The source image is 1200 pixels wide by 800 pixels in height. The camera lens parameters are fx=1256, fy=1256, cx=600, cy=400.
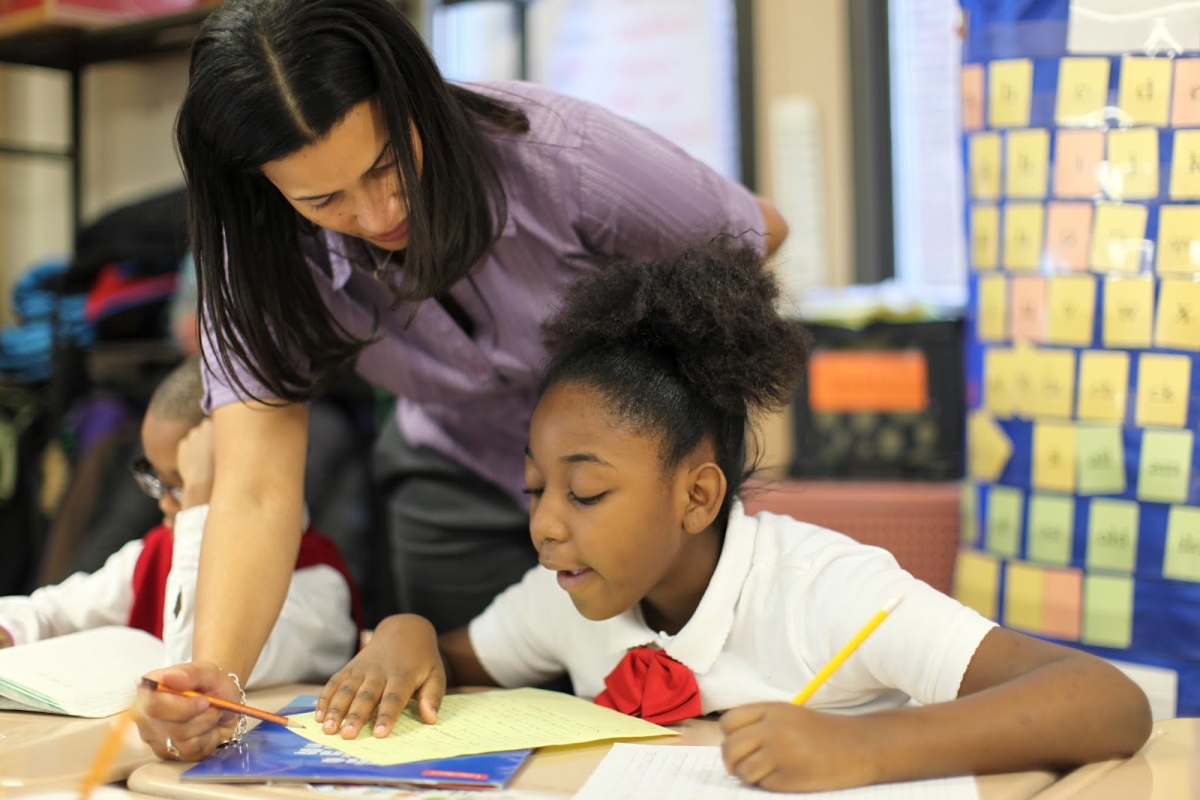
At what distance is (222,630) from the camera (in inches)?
43.4

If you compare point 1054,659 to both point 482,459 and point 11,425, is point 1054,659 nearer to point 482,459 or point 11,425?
point 482,459

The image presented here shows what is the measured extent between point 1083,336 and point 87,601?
50.9 inches

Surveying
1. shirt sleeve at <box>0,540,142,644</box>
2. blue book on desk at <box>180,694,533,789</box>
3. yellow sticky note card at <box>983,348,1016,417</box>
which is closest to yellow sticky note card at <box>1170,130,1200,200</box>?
yellow sticky note card at <box>983,348,1016,417</box>

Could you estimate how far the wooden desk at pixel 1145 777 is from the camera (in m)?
0.84

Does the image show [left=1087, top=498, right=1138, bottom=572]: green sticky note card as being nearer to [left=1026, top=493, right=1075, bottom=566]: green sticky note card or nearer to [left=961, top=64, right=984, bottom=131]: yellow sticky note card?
[left=1026, top=493, right=1075, bottom=566]: green sticky note card

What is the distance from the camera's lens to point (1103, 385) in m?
1.65

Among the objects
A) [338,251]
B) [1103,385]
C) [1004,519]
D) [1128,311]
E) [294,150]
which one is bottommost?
[1004,519]

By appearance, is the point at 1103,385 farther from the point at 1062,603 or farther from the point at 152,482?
the point at 152,482

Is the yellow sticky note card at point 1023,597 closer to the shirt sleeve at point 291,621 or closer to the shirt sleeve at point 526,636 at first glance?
the shirt sleeve at point 526,636

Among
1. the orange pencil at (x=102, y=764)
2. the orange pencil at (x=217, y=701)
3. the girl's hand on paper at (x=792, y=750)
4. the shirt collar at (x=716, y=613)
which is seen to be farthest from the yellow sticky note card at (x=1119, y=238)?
the orange pencil at (x=102, y=764)

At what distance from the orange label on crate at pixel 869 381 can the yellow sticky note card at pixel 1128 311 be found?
2.43ft

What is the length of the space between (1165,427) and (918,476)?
83 cm

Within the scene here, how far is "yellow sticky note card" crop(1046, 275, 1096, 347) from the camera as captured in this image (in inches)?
65.1

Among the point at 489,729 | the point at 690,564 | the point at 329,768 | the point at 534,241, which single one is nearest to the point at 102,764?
the point at 329,768
